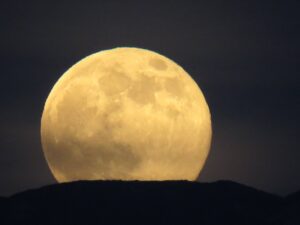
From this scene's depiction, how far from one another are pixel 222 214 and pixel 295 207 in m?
5.34

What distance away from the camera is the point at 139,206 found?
7538cm

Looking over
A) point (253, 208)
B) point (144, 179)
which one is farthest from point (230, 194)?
point (144, 179)

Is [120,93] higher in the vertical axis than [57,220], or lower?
higher

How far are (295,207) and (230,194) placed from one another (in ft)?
22.3

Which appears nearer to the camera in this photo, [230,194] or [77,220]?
[77,220]

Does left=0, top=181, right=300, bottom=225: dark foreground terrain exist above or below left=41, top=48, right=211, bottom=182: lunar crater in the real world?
below

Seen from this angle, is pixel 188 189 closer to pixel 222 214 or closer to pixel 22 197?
pixel 222 214

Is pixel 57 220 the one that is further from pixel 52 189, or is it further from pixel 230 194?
pixel 230 194

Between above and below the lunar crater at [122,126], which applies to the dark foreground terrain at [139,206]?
below

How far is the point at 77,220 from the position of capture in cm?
7281

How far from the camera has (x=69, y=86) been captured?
2995 inches

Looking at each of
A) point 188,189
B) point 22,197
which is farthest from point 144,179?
point 22,197

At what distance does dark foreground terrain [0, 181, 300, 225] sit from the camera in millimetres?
73562

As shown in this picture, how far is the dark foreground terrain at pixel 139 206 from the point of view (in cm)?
7356
